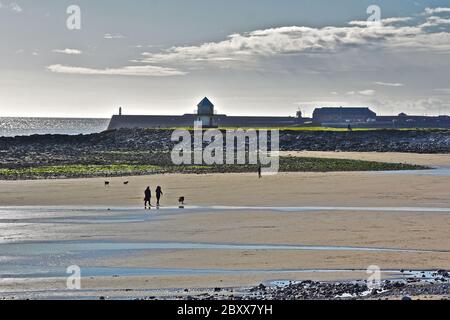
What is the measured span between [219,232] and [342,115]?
112492 millimetres

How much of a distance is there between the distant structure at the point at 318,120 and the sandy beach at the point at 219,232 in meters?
88.2

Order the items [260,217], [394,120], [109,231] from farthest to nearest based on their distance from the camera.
→ [394,120] < [260,217] < [109,231]

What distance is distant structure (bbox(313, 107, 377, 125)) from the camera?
425ft

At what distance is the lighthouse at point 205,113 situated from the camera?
10031cm

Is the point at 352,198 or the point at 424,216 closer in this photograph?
the point at 424,216

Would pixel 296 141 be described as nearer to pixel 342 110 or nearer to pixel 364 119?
pixel 342 110

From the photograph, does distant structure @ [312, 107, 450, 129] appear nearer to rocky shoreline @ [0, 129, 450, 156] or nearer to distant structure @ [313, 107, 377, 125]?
distant structure @ [313, 107, 377, 125]

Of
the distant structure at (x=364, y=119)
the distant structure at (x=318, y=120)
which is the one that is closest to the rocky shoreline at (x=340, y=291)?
the distant structure at (x=318, y=120)

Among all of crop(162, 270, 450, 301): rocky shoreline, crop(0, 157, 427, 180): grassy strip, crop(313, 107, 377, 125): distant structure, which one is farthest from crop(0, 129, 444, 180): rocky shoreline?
crop(313, 107, 377, 125): distant structure

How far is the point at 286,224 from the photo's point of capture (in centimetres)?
2328

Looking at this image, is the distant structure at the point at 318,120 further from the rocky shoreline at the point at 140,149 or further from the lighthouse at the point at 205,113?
the rocky shoreline at the point at 140,149
